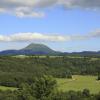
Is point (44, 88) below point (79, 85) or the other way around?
the other way around

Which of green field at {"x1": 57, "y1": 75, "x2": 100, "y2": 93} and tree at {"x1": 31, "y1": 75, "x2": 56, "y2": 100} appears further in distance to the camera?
green field at {"x1": 57, "y1": 75, "x2": 100, "y2": 93}

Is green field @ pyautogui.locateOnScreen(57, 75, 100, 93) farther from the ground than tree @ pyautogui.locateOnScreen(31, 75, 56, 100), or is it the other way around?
tree @ pyautogui.locateOnScreen(31, 75, 56, 100)

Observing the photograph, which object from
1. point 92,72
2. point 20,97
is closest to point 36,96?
point 20,97

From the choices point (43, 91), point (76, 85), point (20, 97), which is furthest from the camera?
point (76, 85)

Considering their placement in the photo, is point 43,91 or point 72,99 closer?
point 43,91

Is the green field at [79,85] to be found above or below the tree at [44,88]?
below

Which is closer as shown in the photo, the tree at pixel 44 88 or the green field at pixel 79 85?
the tree at pixel 44 88

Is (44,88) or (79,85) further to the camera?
(79,85)

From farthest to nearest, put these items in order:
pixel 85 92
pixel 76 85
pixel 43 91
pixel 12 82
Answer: pixel 12 82 < pixel 76 85 < pixel 85 92 < pixel 43 91

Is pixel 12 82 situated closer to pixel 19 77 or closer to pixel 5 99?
pixel 19 77

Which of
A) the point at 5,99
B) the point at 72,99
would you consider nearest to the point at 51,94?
the point at 72,99

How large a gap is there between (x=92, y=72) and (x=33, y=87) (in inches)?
4526

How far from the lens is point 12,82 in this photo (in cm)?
13438

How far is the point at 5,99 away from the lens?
79.6 meters
